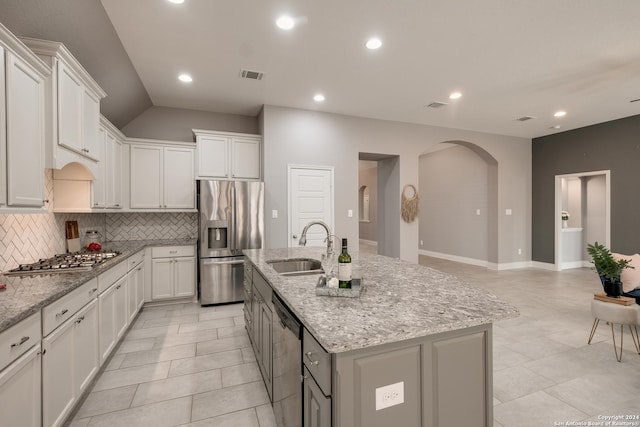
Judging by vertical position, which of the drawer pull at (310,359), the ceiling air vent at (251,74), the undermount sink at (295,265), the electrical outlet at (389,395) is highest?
the ceiling air vent at (251,74)

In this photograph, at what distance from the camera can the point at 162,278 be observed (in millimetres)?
4129

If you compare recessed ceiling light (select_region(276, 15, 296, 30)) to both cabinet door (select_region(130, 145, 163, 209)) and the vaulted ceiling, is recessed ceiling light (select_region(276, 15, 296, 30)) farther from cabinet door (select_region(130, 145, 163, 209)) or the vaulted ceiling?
cabinet door (select_region(130, 145, 163, 209))

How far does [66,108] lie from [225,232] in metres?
2.31

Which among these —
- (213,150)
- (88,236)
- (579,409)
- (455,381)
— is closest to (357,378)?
(455,381)

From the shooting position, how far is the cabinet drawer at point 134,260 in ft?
10.6

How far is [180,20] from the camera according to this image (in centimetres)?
266

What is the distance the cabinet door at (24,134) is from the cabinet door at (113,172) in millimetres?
1594

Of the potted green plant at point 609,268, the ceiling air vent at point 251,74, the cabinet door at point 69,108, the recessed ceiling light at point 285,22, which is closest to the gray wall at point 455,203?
the potted green plant at point 609,268

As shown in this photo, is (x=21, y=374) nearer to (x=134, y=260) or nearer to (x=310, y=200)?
(x=134, y=260)

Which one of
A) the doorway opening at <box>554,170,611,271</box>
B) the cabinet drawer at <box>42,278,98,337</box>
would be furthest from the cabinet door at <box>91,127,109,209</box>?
the doorway opening at <box>554,170,611,271</box>

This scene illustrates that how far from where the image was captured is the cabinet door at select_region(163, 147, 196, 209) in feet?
14.4

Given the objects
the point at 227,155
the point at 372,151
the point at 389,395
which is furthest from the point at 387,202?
the point at 389,395

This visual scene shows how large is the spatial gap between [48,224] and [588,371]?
490cm

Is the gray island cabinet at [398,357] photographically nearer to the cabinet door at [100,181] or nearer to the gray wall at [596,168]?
the cabinet door at [100,181]
